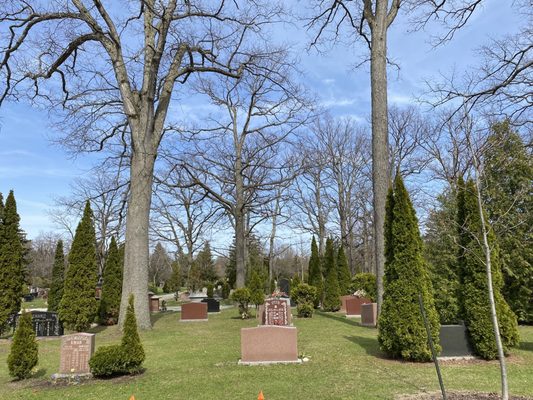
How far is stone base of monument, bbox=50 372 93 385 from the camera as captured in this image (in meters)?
7.70

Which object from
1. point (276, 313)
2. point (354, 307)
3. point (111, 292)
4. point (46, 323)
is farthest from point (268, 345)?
point (111, 292)

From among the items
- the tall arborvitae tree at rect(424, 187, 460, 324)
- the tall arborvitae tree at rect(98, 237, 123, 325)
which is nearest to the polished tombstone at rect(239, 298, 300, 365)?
the tall arborvitae tree at rect(424, 187, 460, 324)

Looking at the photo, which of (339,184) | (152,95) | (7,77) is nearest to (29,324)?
(152,95)

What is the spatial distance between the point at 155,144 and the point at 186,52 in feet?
13.8

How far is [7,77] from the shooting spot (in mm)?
15891

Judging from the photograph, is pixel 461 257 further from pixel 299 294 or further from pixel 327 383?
pixel 299 294

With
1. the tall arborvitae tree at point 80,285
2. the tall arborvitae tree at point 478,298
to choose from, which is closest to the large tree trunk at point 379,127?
the tall arborvitae tree at point 478,298

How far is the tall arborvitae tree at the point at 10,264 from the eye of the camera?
14836mm

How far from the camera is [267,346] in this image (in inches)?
346

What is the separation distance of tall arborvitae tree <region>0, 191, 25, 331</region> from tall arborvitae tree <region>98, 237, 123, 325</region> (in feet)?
13.2

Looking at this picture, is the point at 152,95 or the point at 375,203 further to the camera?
the point at 152,95

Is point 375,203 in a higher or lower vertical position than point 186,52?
lower

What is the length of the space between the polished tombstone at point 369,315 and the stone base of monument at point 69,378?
9938 millimetres

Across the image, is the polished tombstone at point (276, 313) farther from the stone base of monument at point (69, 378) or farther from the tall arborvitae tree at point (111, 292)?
the tall arborvitae tree at point (111, 292)
